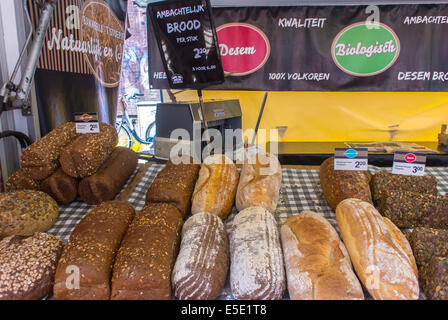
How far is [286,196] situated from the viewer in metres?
2.08

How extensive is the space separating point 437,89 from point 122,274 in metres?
4.05

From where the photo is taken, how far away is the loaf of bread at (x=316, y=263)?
1.20 m

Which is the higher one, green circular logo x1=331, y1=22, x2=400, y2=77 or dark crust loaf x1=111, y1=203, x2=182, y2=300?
green circular logo x1=331, y1=22, x2=400, y2=77

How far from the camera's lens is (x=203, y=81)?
2396 millimetres

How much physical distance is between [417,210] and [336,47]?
2.55 m

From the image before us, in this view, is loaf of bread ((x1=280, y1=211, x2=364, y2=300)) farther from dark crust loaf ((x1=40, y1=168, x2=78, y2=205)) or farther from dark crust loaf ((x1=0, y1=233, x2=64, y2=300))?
dark crust loaf ((x1=40, y1=168, x2=78, y2=205))

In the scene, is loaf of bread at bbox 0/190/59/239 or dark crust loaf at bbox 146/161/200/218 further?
dark crust loaf at bbox 146/161/200/218

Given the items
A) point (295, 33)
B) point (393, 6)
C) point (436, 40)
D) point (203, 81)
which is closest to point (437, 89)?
point (436, 40)

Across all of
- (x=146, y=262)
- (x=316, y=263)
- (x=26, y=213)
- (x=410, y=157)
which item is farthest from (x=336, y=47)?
(x=26, y=213)

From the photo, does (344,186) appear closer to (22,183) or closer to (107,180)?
(107,180)

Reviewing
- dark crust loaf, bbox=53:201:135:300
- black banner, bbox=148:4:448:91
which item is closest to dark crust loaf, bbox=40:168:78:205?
dark crust loaf, bbox=53:201:135:300

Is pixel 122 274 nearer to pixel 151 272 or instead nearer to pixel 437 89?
pixel 151 272

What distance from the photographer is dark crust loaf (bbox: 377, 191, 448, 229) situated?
1.68 meters
